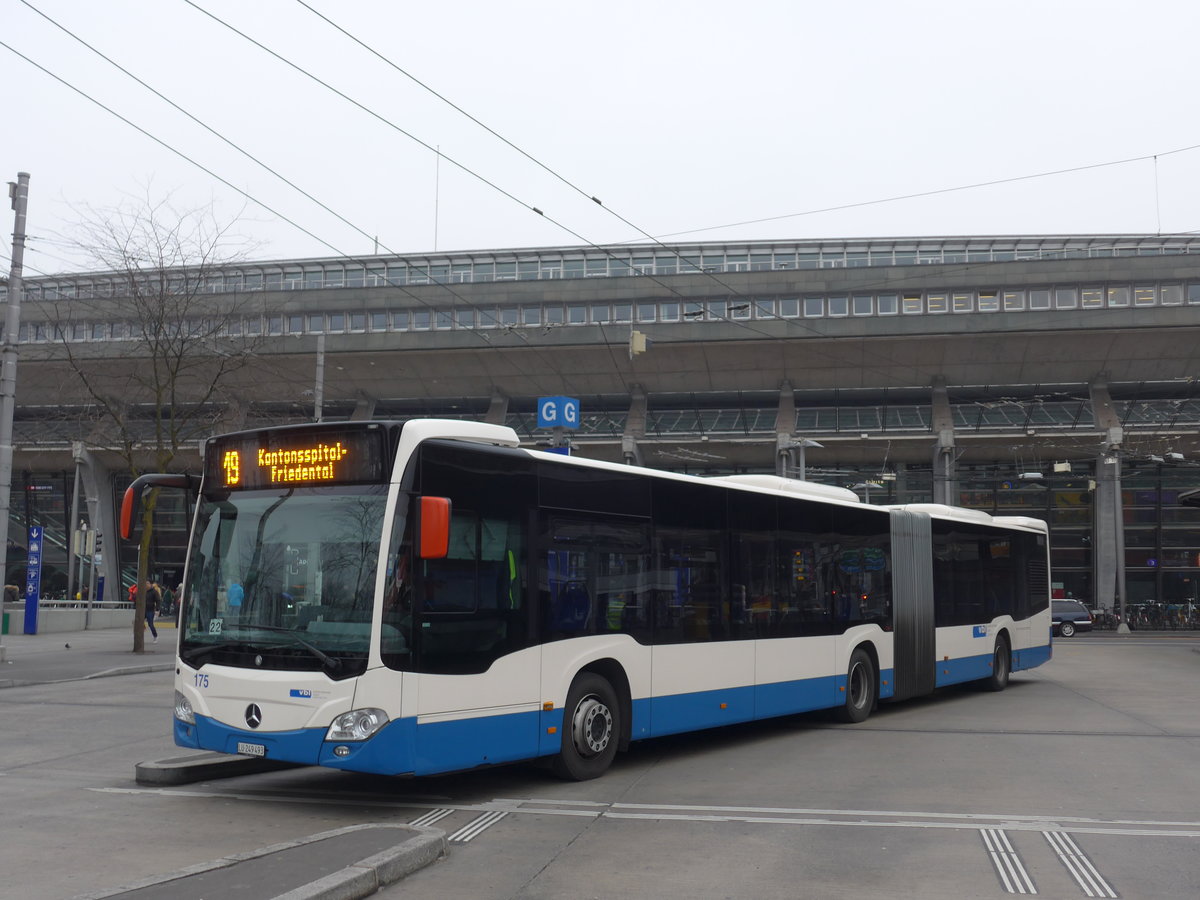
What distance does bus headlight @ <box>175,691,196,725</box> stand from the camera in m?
Answer: 8.81

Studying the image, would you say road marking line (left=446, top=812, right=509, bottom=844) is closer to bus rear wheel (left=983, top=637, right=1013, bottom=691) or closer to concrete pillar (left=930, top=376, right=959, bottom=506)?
bus rear wheel (left=983, top=637, right=1013, bottom=691)

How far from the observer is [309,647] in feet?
26.8

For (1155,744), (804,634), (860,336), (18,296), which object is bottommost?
(1155,744)

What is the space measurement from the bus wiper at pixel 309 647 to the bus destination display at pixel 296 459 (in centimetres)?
109

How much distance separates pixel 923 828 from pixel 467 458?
168 inches

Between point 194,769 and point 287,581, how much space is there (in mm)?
2339

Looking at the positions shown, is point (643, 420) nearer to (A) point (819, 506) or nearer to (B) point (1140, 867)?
(A) point (819, 506)

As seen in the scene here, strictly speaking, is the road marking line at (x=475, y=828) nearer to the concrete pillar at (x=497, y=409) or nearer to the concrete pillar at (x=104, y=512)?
the concrete pillar at (x=497, y=409)

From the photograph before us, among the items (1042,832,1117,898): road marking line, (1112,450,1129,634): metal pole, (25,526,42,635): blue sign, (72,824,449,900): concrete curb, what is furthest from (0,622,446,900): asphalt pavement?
Result: (1112,450,1129,634): metal pole

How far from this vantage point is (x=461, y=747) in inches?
333

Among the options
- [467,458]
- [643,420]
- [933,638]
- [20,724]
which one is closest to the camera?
[467,458]

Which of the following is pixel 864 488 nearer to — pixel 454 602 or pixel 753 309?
pixel 753 309

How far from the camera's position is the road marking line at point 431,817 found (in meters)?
8.06

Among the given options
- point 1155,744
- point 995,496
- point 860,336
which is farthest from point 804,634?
point 995,496
